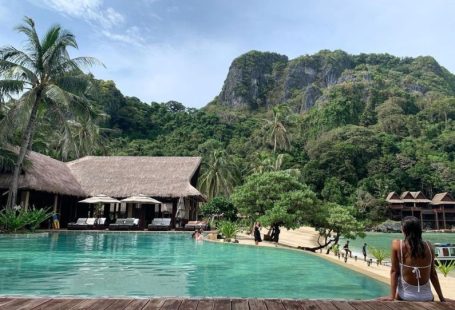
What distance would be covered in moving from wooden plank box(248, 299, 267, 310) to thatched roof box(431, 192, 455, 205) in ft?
185

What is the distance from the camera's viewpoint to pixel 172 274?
8086 millimetres

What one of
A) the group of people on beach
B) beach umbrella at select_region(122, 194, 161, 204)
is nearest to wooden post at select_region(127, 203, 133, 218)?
beach umbrella at select_region(122, 194, 161, 204)

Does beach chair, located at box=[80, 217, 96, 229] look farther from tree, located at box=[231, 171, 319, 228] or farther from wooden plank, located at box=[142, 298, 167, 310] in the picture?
wooden plank, located at box=[142, 298, 167, 310]

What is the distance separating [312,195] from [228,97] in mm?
88149

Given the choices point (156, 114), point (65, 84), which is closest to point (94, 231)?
point (65, 84)

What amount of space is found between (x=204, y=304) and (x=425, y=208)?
56695mm

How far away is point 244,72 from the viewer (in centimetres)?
10469

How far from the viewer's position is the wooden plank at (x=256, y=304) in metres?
2.77

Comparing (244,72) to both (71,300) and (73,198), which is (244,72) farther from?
(71,300)

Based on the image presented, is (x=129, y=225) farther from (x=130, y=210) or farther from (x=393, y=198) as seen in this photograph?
(x=393, y=198)

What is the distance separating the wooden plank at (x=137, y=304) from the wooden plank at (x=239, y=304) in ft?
2.04

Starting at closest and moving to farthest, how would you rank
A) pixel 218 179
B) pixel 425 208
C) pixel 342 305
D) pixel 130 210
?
pixel 342 305
pixel 130 210
pixel 218 179
pixel 425 208

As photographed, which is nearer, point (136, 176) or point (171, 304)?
point (171, 304)

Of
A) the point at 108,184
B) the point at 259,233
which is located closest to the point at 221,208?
the point at 108,184
